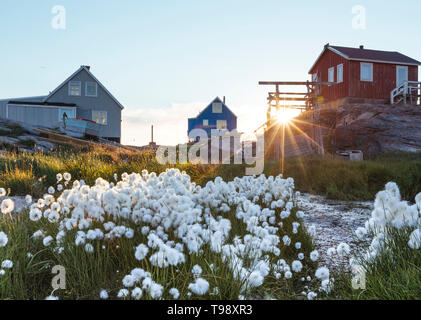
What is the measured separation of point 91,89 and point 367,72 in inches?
992

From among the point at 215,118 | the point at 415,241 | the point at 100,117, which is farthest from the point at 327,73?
the point at 415,241

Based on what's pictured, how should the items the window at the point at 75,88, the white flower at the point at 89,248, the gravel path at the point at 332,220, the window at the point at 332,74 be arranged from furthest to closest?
the window at the point at 75,88 → the window at the point at 332,74 → the gravel path at the point at 332,220 → the white flower at the point at 89,248

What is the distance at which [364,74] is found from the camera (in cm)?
2292

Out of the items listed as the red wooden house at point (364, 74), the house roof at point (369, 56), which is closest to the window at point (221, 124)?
Answer: the house roof at point (369, 56)

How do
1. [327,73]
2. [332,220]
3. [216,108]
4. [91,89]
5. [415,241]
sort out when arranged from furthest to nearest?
[216,108] < [91,89] < [327,73] < [332,220] < [415,241]

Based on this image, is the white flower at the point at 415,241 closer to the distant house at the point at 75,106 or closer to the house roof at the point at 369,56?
the house roof at the point at 369,56

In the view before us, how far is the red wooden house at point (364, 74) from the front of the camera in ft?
73.9

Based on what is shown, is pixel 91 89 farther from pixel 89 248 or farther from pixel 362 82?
pixel 89 248

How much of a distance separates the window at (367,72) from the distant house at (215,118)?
18.4m

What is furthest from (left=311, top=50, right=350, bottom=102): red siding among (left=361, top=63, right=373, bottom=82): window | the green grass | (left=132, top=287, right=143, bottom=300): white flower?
(left=132, top=287, right=143, bottom=300): white flower

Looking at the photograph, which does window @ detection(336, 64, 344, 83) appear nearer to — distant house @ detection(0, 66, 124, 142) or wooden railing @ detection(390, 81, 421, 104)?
wooden railing @ detection(390, 81, 421, 104)

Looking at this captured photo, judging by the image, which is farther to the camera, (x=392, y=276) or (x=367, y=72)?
(x=367, y=72)

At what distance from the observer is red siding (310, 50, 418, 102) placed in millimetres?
22500
